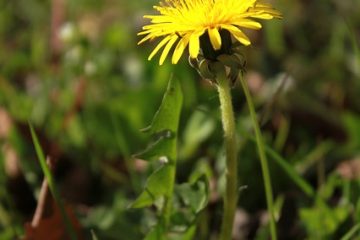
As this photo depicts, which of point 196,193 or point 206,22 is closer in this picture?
point 206,22

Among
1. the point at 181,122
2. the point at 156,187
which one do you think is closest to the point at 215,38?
the point at 156,187

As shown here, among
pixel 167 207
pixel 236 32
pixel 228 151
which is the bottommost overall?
pixel 167 207

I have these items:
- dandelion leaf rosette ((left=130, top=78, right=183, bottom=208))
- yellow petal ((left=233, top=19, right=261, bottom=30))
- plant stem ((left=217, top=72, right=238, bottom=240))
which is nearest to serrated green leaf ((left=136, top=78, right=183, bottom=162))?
dandelion leaf rosette ((left=130, top=78, right=183, bottom=208))

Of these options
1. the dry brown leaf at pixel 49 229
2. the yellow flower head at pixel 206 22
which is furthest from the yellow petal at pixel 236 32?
the dry brown leaf at pixel 49 229

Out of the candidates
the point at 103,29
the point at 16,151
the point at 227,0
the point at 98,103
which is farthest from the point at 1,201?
the point at 103,29

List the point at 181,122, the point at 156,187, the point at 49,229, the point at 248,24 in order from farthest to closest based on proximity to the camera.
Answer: the point at 181,122
the point at 49,229
the point at 156,187
the point at 248,24

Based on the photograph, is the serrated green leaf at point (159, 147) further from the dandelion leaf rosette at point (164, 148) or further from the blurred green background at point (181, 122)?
the blurred green background at point (181, 122)

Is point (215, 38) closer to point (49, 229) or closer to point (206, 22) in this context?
point (206, 22)
